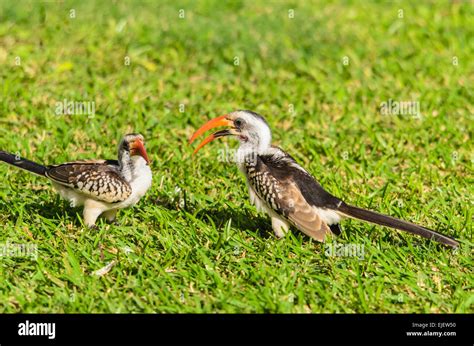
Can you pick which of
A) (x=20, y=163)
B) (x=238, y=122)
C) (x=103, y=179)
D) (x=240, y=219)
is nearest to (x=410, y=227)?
(x=240, y=219)

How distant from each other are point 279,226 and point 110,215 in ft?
4.61

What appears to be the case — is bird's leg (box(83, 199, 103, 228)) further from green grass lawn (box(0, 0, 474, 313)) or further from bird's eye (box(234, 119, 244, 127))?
bird's eye (box(234, 119, 244, 127))

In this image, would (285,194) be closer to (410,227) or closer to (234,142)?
(410,227)

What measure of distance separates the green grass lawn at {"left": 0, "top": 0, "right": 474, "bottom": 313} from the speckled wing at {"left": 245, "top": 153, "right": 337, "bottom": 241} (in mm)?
207

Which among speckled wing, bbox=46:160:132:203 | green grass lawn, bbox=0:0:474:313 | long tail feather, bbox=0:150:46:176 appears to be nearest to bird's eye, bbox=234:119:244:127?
green grass lawn, bbox=0:0:474:313

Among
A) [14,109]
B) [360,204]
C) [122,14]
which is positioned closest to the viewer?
[360,204]

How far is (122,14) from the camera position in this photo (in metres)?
10.9

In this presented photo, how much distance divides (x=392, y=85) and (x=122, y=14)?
3836mm

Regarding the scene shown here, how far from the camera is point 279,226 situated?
6.39 meters

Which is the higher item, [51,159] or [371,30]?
[371,30]

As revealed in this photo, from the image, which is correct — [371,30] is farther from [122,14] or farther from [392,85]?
[122,14]

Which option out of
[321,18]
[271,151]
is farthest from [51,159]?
[321,18]
